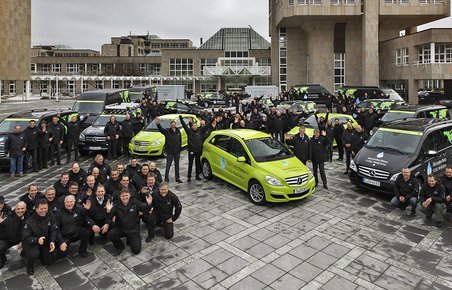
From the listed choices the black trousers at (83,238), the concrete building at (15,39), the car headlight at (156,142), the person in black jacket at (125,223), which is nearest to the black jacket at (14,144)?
the car headlight at (156,142)

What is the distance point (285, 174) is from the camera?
8.58 m

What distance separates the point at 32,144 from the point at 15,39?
148 ft

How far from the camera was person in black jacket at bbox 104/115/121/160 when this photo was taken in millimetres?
13359

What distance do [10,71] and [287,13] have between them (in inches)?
1442

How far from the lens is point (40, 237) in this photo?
5.84 metres

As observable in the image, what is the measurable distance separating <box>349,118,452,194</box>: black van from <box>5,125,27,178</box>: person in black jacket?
9956 millimetres

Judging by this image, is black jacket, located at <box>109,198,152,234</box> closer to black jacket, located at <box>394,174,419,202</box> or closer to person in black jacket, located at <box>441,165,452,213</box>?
black jacket, located at <box>394,174,419,202</box>

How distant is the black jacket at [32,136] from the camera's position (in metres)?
11.7

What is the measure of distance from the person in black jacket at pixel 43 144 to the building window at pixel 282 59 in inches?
1731

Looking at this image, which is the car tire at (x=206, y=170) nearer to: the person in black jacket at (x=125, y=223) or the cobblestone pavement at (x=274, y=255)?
the cobblestone pavement at (x=274, y=255)

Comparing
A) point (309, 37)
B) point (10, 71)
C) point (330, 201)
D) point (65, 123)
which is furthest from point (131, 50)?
point (330, 201)

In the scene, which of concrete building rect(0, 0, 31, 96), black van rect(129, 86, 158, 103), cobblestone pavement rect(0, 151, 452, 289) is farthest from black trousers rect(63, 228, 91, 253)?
concrete building rect(0, 0, 31, 96)

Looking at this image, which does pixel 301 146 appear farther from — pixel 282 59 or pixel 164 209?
pixel 282 59

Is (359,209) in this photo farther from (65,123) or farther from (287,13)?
(287,13)
